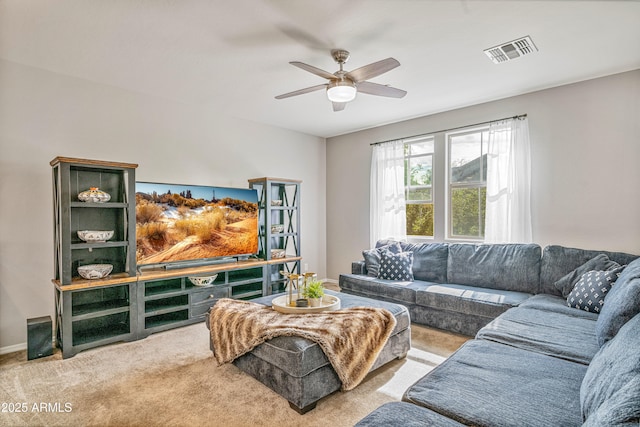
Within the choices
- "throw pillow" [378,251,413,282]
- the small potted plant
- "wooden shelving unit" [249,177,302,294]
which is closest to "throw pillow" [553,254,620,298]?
"throw pillow" [378,251,413,282]

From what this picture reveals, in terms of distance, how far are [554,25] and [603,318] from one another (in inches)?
82.5

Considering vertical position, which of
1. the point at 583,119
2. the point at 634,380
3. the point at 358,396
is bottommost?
the point at 358,396

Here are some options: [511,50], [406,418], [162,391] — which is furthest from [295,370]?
[511,50]

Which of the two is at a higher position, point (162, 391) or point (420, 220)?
point (420, 220)

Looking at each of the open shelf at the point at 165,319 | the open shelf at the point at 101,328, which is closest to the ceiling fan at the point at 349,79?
the open shelf at the point at 165,319

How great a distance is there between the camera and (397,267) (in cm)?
410

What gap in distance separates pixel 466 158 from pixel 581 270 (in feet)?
6.35

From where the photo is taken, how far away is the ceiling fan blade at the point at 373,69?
236 centimetres

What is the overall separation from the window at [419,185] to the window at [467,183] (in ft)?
0.99

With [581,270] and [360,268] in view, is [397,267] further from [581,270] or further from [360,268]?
[581,270]

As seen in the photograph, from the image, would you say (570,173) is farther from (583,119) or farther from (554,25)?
(554,25)

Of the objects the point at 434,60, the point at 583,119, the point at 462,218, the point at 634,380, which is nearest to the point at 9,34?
the point at 434,60

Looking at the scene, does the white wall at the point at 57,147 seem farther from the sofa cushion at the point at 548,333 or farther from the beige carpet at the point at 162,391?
the sofa cushion at the point at 548,333

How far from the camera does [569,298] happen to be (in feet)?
9.32
